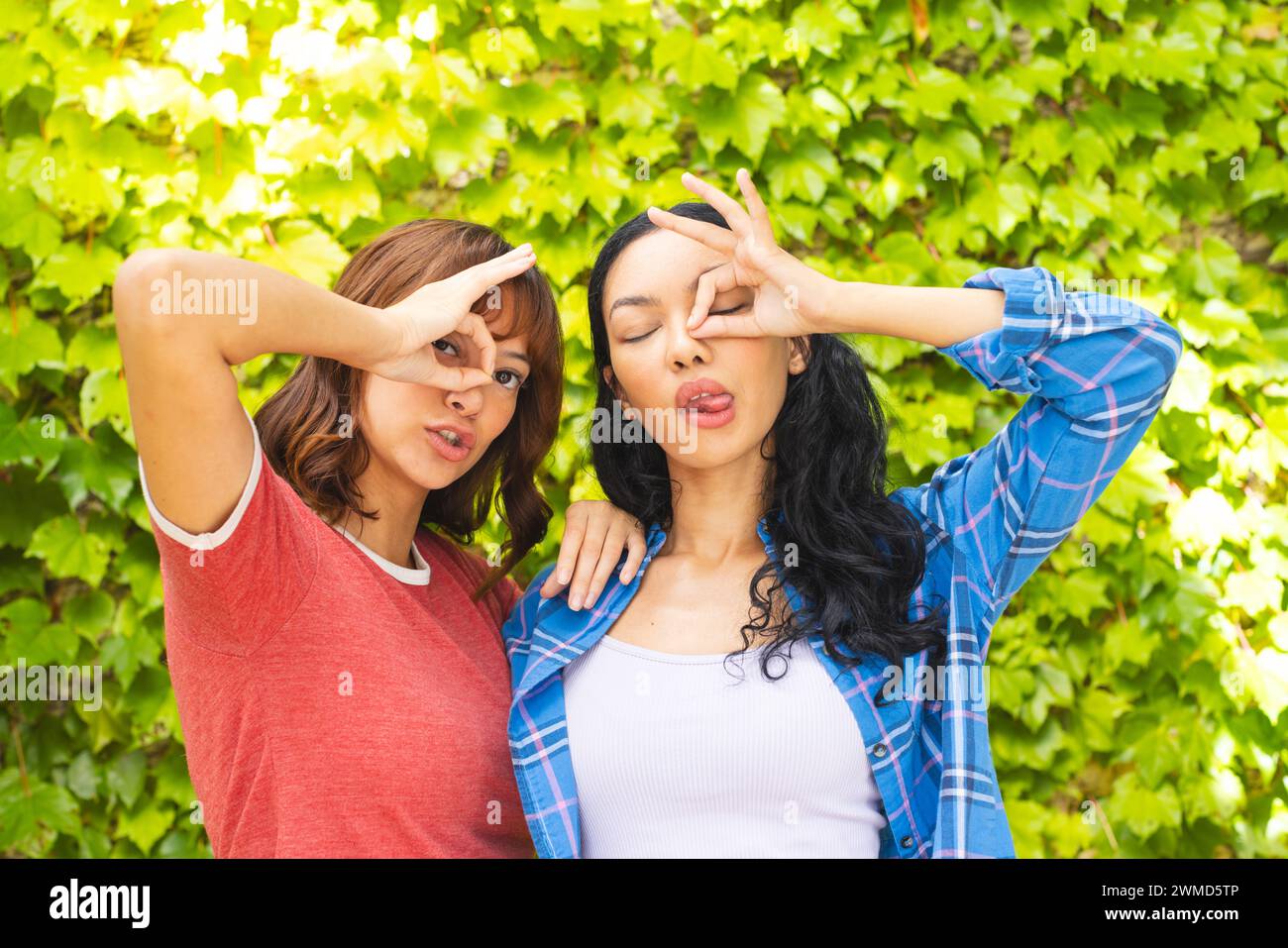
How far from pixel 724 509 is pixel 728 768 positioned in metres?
0.38

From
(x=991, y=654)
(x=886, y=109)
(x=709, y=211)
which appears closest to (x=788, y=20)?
(x=886, y=109)

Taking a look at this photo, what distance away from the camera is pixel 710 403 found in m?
1.35

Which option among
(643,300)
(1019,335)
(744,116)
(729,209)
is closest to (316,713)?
(643,300)

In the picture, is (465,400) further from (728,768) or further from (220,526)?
(728,768)

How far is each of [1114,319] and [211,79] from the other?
1.86 m

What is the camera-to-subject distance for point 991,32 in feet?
7.61

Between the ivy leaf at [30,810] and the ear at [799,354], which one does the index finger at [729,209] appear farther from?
the ivy leaf at [30,810]

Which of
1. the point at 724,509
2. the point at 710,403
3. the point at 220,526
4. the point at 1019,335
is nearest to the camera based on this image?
the point at 220,526

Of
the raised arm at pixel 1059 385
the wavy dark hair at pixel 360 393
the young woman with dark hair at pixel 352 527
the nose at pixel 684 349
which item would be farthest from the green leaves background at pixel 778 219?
the raised arm at pixel 1059 385

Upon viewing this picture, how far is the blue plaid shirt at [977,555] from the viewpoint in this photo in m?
1.12

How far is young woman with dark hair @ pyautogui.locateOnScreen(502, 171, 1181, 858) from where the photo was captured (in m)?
1.16

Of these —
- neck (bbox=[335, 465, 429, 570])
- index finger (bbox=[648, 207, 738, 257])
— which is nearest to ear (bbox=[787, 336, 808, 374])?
index finger (bbox=[648, 207, 738, 257])

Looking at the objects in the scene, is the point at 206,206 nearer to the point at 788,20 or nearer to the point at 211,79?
the point at 211,79

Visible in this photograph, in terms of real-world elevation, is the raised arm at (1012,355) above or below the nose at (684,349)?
below
